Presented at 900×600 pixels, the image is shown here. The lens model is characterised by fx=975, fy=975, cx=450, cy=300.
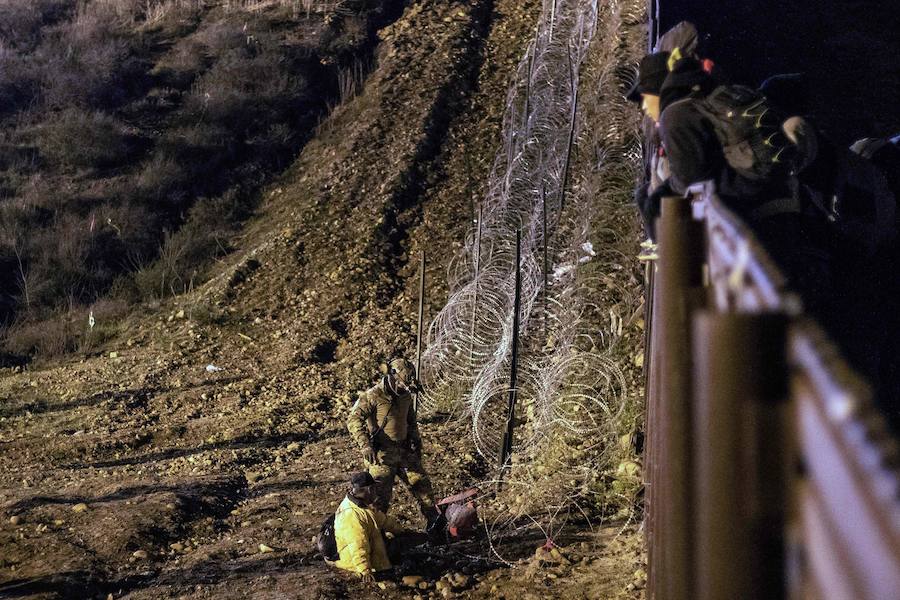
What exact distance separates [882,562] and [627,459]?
6.44 meters

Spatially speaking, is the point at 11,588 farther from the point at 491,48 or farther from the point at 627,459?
the point at 491,48

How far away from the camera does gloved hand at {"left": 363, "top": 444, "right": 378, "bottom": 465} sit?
647 cm

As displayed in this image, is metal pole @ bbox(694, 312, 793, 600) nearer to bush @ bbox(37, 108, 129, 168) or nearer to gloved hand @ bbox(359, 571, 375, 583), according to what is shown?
gloved hand @ bbox(359, 571, 375, 583)

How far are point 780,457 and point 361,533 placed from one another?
5.17 m

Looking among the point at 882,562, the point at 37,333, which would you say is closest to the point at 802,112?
the point at 882,562

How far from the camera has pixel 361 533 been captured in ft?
19.1

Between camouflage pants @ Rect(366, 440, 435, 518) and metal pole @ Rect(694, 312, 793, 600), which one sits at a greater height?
metal pole @ Rect(694, 312, 793, 600)

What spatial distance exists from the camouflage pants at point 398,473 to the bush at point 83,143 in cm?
1216

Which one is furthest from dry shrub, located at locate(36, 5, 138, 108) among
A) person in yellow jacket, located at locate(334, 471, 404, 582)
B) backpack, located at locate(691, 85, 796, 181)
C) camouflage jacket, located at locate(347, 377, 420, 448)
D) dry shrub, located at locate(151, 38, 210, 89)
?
backpack, located at locate(691, 85, 796, 181)

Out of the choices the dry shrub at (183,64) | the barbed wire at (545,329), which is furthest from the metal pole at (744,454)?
the dry shrub at (183,64)

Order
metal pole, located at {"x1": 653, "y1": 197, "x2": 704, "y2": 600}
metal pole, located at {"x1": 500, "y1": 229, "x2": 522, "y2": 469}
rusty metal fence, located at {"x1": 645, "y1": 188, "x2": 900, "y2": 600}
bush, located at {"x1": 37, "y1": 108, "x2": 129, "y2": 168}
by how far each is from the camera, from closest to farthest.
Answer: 1. rusty metal fence, located at {"x1": 645, "y1": 188, "x2": 900, "y2": 600}
2. metal pole, located at {"x1": 653, "y1": 197, "x2": 704, "y2": 600}
3. metal pole, located at {"x1": 500, "y1": 229, "x2": 522, "y2": 469}
4. bush, located at {"x1": 37, "y1": 108, "x2": 129, "y2": 168}

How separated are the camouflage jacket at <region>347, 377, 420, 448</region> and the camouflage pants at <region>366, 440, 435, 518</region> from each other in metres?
0.09

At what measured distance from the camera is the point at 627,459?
271 inches

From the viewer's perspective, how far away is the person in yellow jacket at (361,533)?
5.81 m
